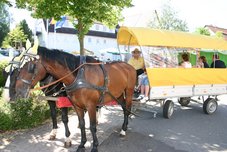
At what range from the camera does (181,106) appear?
35.4ft

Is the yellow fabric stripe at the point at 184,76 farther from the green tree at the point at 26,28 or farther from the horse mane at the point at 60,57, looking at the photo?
the green tree at the point at 26,28

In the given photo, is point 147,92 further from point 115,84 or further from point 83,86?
point 83,86

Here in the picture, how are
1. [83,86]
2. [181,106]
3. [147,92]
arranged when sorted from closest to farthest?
[83,86]
[147,92]
[181,106]

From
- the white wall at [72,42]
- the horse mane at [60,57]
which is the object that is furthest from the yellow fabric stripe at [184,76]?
the white wall at [72,42]

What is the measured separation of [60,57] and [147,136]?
3103mm

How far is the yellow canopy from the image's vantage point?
7441 millimetres

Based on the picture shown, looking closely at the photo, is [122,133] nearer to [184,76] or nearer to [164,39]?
[184,76]

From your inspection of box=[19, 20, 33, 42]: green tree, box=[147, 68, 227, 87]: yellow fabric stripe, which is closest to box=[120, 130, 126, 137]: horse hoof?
box=[147, 68, 227, 87]: yellow fabric stripe

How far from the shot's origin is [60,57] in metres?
5.18

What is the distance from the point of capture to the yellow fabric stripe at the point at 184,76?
758 centimetres

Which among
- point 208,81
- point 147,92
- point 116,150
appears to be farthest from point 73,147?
point 208,81

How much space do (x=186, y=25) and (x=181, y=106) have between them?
2565 centimetres

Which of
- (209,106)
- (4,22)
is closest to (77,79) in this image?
(209,106)

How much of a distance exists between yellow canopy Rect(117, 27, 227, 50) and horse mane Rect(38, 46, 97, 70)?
96.8 inches
